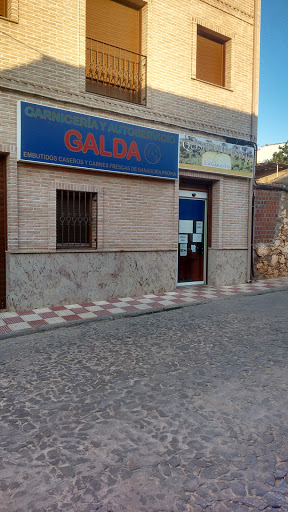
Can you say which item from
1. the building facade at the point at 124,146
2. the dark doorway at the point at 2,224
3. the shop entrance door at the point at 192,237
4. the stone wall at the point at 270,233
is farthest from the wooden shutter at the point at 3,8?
the stone wall at the point at 270,233

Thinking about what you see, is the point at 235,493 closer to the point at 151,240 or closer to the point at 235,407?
the point at 235,407

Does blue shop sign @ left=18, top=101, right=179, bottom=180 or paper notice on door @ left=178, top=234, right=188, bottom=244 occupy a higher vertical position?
blue shop sign @ left=18, top=101, right=179, bottom=180

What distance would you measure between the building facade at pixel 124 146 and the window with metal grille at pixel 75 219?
0.10 feet

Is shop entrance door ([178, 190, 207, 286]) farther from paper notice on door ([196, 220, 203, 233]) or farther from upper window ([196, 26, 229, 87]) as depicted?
upper window ([196, 26, 229, 87])

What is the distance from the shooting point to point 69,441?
267cm

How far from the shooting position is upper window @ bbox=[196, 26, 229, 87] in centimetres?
968

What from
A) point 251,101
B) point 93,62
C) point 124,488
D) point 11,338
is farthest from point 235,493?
point 251,101

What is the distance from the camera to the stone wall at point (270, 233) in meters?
11.2

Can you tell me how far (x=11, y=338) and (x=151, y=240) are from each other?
4239 mm

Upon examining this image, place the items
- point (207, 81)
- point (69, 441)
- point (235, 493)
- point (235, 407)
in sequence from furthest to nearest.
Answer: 1. point (207, 81)
2. point (235, 407)
3. point (69, 441)
4. point (235, 493)

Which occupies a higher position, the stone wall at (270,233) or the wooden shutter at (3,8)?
the wooden shutter at (3,8)

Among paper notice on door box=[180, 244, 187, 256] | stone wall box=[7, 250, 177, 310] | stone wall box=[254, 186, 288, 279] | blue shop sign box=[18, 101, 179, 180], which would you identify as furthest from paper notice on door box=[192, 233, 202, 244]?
stone wall box=[254, 186, 288, 279]

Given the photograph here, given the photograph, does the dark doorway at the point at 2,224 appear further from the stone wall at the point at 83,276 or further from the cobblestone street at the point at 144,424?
the cobblestone street at the point at 144,424

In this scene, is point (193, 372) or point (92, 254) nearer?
point (193, 372)
